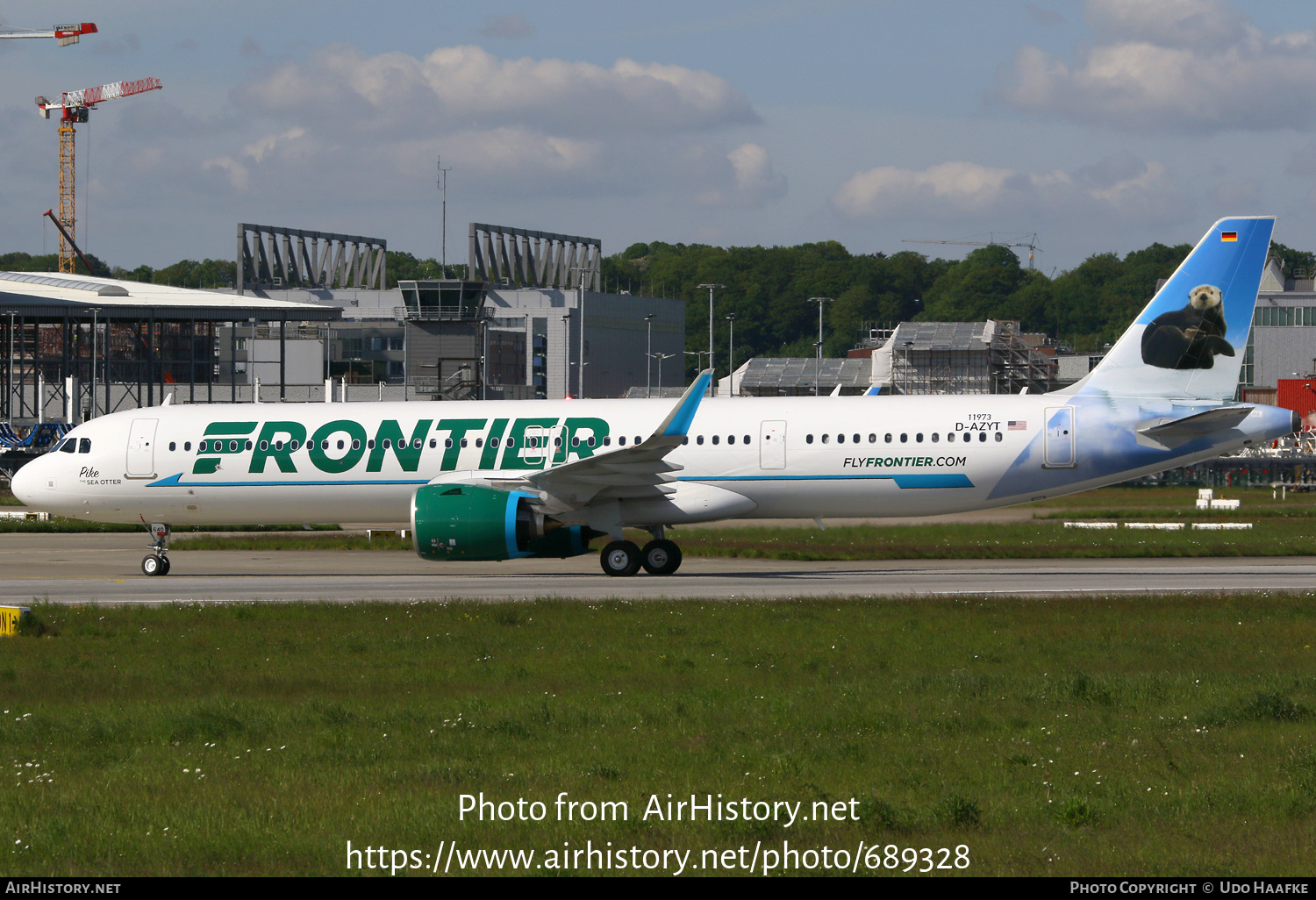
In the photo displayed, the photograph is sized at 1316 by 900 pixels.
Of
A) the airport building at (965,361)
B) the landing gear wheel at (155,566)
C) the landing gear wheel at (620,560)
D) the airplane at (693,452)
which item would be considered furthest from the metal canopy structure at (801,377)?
the landing gear wheel at (155,566)

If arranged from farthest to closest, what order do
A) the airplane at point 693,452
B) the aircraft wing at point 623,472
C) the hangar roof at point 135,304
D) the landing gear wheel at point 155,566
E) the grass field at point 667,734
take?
the hangar roof at point 135,304, the landing gear wheel at point 155,566, the airplane at point 693,452, the aircraft wing at point 623,472, the grass field at point 667,734

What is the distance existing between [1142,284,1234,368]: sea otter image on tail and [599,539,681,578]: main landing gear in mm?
10793

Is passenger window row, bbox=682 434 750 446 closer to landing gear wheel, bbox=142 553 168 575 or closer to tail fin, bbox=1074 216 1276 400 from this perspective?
tail fin, bbox=1074 216 1276 400

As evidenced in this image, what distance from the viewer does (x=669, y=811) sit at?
340 inches

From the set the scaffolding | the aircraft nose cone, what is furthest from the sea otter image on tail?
Answer: the scaffolding

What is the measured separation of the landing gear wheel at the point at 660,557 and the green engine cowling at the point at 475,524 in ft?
8.84

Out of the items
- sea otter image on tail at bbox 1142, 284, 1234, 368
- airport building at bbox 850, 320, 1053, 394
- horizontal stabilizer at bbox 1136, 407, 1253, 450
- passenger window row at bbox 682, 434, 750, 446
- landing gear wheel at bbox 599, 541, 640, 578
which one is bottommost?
landing gear wheel at bbox 599, 541, 640, 578

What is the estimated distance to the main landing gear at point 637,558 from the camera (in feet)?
89.4

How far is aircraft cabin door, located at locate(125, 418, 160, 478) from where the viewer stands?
29016 mm

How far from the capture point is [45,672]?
14.7m

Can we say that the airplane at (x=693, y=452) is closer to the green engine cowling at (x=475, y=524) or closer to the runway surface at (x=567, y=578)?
the green engine cowling at (x=475, y=524)

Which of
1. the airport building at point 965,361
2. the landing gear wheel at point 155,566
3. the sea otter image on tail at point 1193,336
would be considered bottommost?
the landing gear wheel at point 155,566

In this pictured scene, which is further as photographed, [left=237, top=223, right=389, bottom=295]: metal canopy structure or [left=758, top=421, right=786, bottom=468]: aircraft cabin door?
[left=237, top=223, right=389, bottom=295]: metal canopy structure
